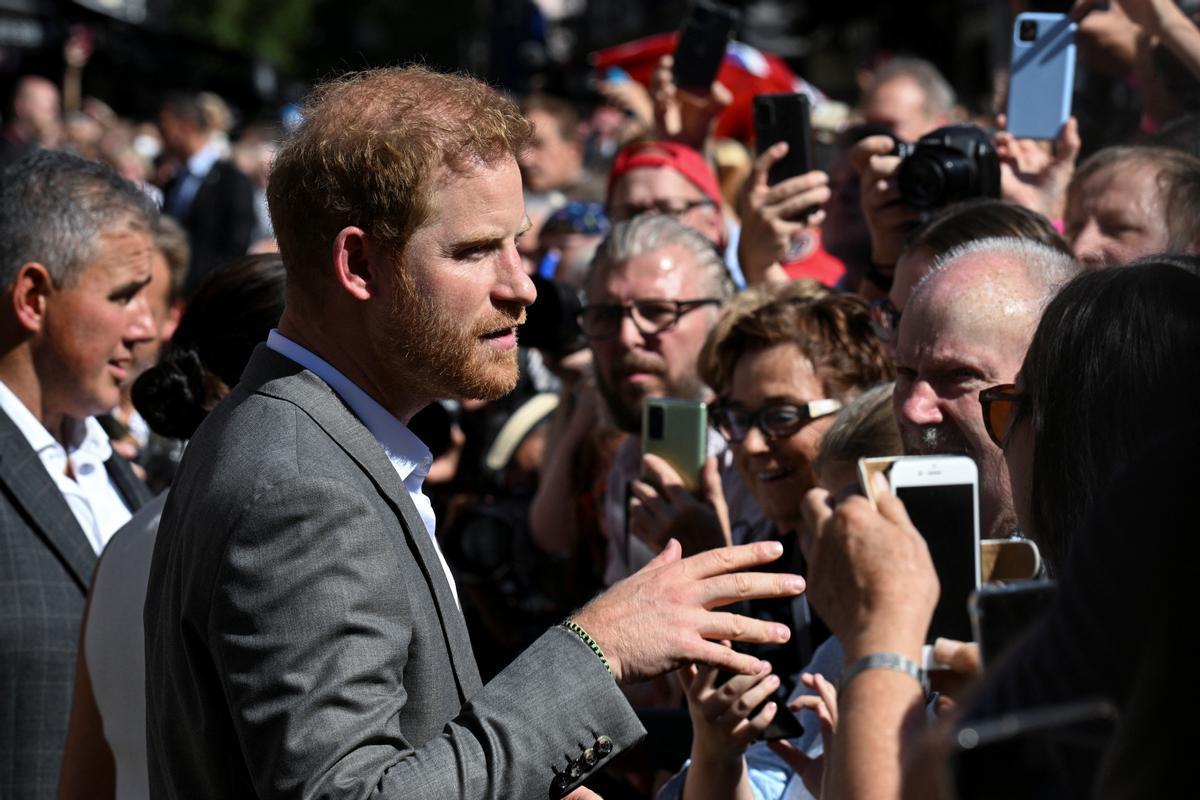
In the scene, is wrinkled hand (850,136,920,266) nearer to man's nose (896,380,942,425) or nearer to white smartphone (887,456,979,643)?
man's nose (896,380,942,425)

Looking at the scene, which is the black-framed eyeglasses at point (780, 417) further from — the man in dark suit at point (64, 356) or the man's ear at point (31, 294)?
the man's ear at point (31, 294)

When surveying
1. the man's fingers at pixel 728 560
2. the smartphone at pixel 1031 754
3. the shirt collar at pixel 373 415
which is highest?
the smartphone at pixel 1031 754

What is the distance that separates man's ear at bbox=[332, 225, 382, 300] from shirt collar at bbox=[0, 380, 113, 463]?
1.61 metres

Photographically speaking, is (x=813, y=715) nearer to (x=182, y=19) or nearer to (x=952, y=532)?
(x=952, y=532)

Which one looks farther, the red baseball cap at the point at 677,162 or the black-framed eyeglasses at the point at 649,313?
the red baseball cap at the point at 677,162

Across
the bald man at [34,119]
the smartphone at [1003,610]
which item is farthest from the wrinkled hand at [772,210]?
the bald man at [34,119]

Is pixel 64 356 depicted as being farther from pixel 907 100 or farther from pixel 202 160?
pixel 202 160

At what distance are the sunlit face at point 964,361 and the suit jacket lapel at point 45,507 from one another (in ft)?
5.87

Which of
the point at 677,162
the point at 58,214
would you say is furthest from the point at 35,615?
the point at 677,162

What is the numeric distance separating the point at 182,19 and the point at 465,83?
107ft

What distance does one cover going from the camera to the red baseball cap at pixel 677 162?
5.07 meters

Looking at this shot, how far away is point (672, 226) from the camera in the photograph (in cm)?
428

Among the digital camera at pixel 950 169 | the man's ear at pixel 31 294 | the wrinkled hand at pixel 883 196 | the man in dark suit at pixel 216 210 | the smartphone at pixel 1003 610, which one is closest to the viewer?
the smartphone at pixel 1003 610

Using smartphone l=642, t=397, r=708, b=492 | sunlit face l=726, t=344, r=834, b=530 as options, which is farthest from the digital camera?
smartphone l=642, t=397, r=708, b=492
